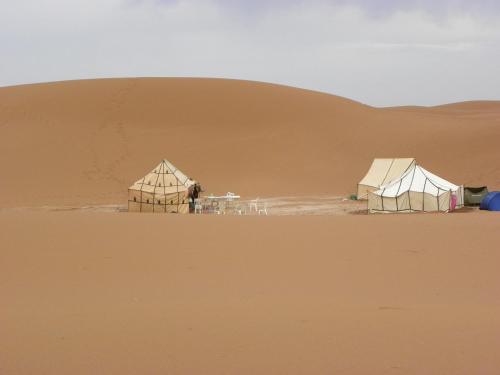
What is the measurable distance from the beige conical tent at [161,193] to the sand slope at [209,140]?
787 centimetres

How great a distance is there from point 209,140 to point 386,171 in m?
18.0

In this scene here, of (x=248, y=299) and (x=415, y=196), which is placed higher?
(x=415, y=196)

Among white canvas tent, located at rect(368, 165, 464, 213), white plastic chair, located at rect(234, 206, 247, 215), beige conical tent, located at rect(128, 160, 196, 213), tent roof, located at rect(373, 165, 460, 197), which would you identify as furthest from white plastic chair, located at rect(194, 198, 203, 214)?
tent roof, located at rect(373, 165, 460, 197)

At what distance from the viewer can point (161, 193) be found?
24.3 m

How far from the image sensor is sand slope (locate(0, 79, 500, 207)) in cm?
3725

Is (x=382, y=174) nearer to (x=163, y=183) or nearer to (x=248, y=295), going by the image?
(x=163, y=183)

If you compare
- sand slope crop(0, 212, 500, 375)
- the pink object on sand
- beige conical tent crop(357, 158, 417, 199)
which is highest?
beige conical tent crop(357, 158, 417, 199)

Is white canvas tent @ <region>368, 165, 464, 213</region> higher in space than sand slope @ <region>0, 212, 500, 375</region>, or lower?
higher

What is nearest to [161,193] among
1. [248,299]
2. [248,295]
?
[248,295]

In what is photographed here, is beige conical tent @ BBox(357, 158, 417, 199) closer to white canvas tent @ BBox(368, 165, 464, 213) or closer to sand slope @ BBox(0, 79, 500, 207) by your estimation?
sand slope @ BBox(0, 79, 500, 207)

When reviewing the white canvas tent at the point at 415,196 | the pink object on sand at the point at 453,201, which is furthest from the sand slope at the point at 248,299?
the pink object on sand at the point at 453,201

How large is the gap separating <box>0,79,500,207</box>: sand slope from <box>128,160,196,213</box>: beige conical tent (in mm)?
7867

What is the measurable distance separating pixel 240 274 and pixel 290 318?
3.04m

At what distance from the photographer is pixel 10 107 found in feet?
169
